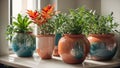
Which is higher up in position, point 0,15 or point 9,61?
point 0,15

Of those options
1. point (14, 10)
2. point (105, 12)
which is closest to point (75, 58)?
point (105, 12)

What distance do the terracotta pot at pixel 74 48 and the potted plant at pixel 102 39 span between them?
0.40ft

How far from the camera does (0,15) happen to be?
1.79 meters

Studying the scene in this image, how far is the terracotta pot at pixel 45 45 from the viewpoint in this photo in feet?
5.51

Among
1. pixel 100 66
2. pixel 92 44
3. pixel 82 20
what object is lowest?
pixel 100 66

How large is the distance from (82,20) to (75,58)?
242mm

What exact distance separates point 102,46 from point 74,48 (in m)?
0.22

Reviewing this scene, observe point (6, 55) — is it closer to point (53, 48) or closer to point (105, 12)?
point (53, 48)

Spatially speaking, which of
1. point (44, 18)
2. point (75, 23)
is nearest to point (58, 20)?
point (44, 18)

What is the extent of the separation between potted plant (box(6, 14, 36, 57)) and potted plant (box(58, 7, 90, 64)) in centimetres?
33

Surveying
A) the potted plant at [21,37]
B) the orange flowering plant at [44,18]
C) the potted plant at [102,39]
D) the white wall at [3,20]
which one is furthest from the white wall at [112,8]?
the white wall at [3,20]

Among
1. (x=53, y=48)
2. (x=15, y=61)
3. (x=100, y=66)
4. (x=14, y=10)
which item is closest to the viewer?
(x=100, y=66)

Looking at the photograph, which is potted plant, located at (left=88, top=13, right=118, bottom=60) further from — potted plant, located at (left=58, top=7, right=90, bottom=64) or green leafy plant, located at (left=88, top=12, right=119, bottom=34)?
potted plant, located at (left=58, top=7, right=90, bottom=64)

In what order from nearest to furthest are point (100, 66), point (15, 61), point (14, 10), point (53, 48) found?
point (100, 66) < point (15, 61) < point (53, 48) < point (14, 10)
